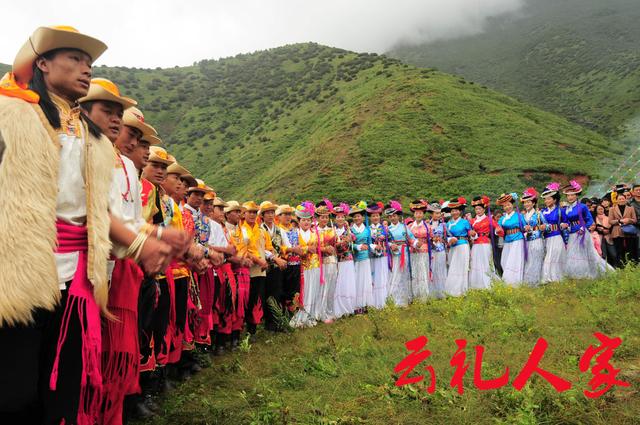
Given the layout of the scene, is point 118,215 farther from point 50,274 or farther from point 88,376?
point 88,376

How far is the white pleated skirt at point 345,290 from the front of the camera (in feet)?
29.1

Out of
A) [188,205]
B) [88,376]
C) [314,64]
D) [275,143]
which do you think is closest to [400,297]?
[188,205]

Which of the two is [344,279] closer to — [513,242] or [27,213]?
[513,242]

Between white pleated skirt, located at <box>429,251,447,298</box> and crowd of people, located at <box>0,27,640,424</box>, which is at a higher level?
crowd of people, located at <box>0,27,640,424</box>

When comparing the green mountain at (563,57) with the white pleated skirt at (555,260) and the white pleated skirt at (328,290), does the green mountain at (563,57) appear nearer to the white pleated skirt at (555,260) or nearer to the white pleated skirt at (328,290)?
the white pleated skirt at (555,260)

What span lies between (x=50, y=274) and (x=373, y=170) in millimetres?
25722

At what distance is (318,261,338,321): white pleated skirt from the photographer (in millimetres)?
8461

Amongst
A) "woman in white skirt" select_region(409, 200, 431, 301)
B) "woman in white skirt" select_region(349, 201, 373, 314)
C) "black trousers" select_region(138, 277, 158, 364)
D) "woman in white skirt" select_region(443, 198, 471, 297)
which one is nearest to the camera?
"black trousers" select_region(138, 277, 158, 364)

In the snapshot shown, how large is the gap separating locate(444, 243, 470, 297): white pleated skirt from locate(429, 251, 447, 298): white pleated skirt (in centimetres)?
26

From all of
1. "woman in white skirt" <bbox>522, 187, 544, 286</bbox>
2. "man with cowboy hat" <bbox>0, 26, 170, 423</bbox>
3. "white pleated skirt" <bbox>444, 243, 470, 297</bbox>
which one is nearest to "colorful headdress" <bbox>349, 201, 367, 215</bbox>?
"white pleated skirt" <bbox>444, 243, 470, 297</bbox>

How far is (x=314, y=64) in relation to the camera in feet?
186

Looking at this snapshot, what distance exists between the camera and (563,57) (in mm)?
81000

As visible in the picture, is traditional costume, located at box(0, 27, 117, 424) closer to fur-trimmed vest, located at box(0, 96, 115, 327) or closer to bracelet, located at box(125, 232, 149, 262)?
fur-trimmed vest, located at box(0, 96, 115, 327)

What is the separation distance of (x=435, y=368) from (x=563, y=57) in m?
91.8
